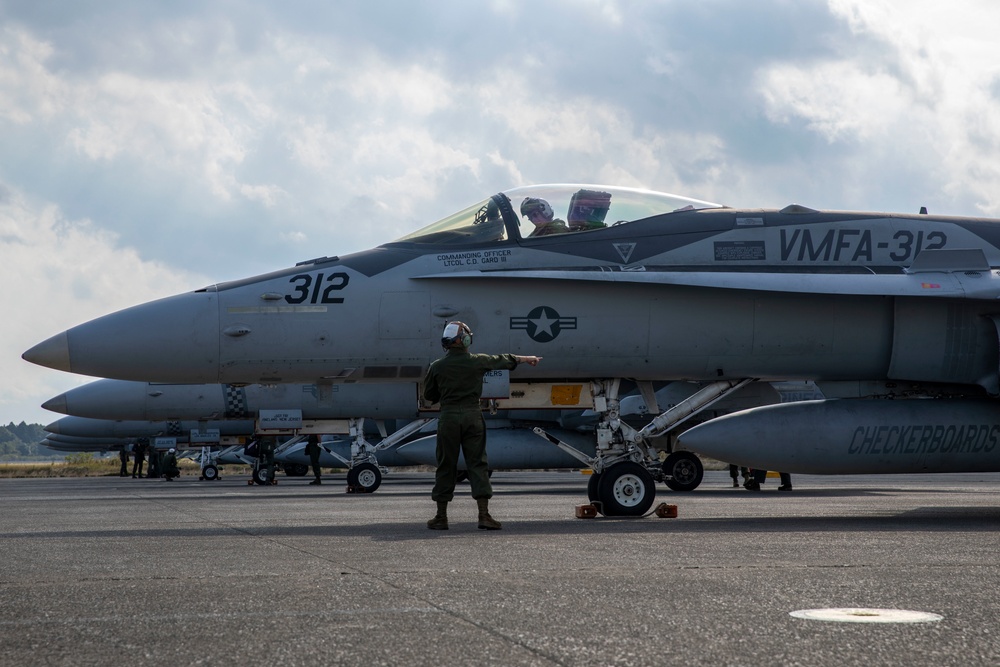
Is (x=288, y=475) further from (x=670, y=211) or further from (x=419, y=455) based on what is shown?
(x=670, y=211)

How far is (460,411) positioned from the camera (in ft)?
29.0

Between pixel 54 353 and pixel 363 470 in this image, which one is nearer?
pixel 54 353

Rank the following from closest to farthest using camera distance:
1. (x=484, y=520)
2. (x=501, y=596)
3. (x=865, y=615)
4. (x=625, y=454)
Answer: (x=865, y=615) < (x=501, y=596) < (x=484, y=520) < (x=625, y=454)

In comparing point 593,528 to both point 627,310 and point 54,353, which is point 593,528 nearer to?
point 627,310

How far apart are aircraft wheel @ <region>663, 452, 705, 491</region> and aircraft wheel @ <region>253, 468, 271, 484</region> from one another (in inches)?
509

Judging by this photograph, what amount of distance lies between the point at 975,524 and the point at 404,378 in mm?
5287

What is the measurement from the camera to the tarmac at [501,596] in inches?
132

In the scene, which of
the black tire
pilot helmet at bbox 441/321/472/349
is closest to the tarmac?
pilot helmet at bbox 441/321/472/349

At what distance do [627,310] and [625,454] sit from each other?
1.41 meters

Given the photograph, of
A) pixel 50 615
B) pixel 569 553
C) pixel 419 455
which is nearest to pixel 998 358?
pixel 569 553

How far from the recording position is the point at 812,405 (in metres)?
10.2

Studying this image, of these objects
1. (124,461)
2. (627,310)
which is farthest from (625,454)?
(124,461)

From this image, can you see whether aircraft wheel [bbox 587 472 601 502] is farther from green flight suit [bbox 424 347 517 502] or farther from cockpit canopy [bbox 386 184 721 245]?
cockpit canopy [bbox 386 184 721 245]

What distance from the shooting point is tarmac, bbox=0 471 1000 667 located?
3.35 m
